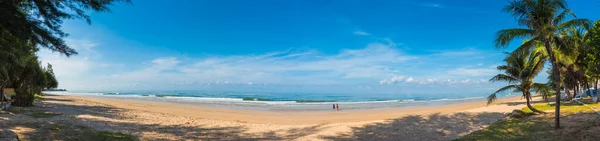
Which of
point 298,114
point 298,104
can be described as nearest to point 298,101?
point 298,104

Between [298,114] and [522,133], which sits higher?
[522,133]

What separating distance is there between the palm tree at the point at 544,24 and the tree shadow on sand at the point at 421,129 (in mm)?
3477

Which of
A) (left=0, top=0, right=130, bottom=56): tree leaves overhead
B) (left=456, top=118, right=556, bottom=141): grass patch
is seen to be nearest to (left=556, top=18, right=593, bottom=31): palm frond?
(left=456, top=118, right=556, bottom=141): grass patch

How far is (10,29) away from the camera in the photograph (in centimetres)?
514

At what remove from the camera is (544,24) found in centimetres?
950

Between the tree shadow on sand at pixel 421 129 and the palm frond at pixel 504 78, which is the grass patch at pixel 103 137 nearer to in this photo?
the tree shadow on sand at pixel 421 129

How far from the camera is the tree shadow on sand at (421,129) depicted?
10.9 meters

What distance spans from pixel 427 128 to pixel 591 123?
203 inches

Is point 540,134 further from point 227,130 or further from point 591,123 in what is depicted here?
point 227,130

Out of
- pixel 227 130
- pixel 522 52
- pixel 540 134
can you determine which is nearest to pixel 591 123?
pixel 540 134

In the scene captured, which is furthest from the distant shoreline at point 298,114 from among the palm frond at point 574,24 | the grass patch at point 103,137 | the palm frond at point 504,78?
the palm frond at point 574,24

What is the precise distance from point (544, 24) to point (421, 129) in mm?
5628

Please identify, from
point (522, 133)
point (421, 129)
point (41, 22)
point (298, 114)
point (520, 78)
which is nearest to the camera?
point (41, 22)

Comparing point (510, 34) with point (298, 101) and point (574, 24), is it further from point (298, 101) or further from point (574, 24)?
point (298, 101)
